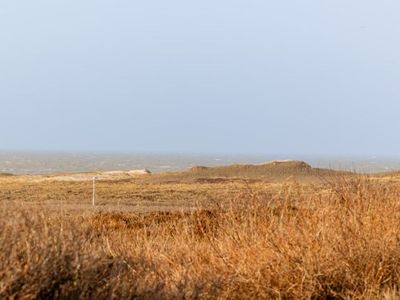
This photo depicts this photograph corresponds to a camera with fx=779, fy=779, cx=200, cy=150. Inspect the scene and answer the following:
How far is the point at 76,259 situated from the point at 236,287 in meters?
2.97

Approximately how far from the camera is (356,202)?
11148 millimetres

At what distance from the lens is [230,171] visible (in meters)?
57.7

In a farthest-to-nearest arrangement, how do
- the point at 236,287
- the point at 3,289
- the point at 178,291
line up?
the point at 236,287, the point at 178,291, the point at 3,289

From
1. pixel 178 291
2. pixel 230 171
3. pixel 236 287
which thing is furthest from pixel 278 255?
pixel 230 171

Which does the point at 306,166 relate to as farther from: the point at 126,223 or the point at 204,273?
the point at 204,273

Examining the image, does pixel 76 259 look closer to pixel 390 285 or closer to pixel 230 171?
pixel 390 285

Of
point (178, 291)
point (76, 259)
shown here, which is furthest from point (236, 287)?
point (76, 259)

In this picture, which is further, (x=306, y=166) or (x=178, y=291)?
(x=306, y=166)

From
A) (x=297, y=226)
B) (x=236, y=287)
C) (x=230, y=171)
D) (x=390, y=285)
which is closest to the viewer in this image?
(x=236, y=287)

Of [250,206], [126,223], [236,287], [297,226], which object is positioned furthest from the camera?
[126,223]

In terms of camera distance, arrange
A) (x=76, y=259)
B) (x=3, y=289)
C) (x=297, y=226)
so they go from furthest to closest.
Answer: (x=297, y=226) < (x=76, y=259) < (x=3, y=289)

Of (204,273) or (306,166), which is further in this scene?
(306,166)

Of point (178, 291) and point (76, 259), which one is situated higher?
point (76, 259)

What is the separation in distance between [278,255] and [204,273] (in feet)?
3.14
